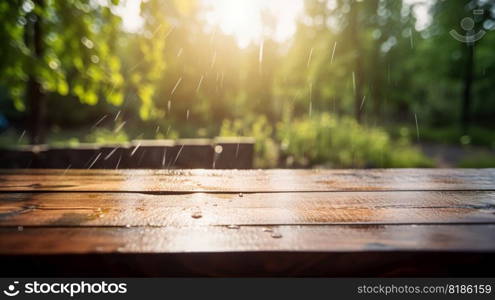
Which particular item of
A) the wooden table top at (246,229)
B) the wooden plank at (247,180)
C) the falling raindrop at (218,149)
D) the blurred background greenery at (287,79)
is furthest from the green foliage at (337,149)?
the wooden table top at (246,229)

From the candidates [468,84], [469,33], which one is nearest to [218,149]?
[468,84]

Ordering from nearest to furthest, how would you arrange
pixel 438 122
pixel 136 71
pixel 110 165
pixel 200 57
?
pixel 110 165
pixel 136 71
pixel 200 57
pixel 438 122

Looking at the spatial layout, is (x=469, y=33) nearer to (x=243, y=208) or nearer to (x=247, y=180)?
(x=247, y=180)

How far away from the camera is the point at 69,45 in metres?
3.78

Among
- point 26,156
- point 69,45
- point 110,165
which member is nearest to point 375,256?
point 110,165

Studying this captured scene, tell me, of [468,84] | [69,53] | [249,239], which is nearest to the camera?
[249,239]

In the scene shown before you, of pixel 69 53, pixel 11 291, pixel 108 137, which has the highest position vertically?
pixel 69 53

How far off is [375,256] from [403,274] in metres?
0.10

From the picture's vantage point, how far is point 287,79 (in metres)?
22.5

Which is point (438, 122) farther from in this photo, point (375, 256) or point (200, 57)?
point (375, 256)

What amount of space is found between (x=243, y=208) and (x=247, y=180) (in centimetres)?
49

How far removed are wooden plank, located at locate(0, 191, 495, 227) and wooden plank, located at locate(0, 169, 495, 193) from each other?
0.38ft

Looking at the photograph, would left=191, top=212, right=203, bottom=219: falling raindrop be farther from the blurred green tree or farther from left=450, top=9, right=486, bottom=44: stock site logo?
left=450, top=9, right=486, bottom=44: stock site logo

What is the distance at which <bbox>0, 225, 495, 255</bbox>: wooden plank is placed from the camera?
2.50ft
